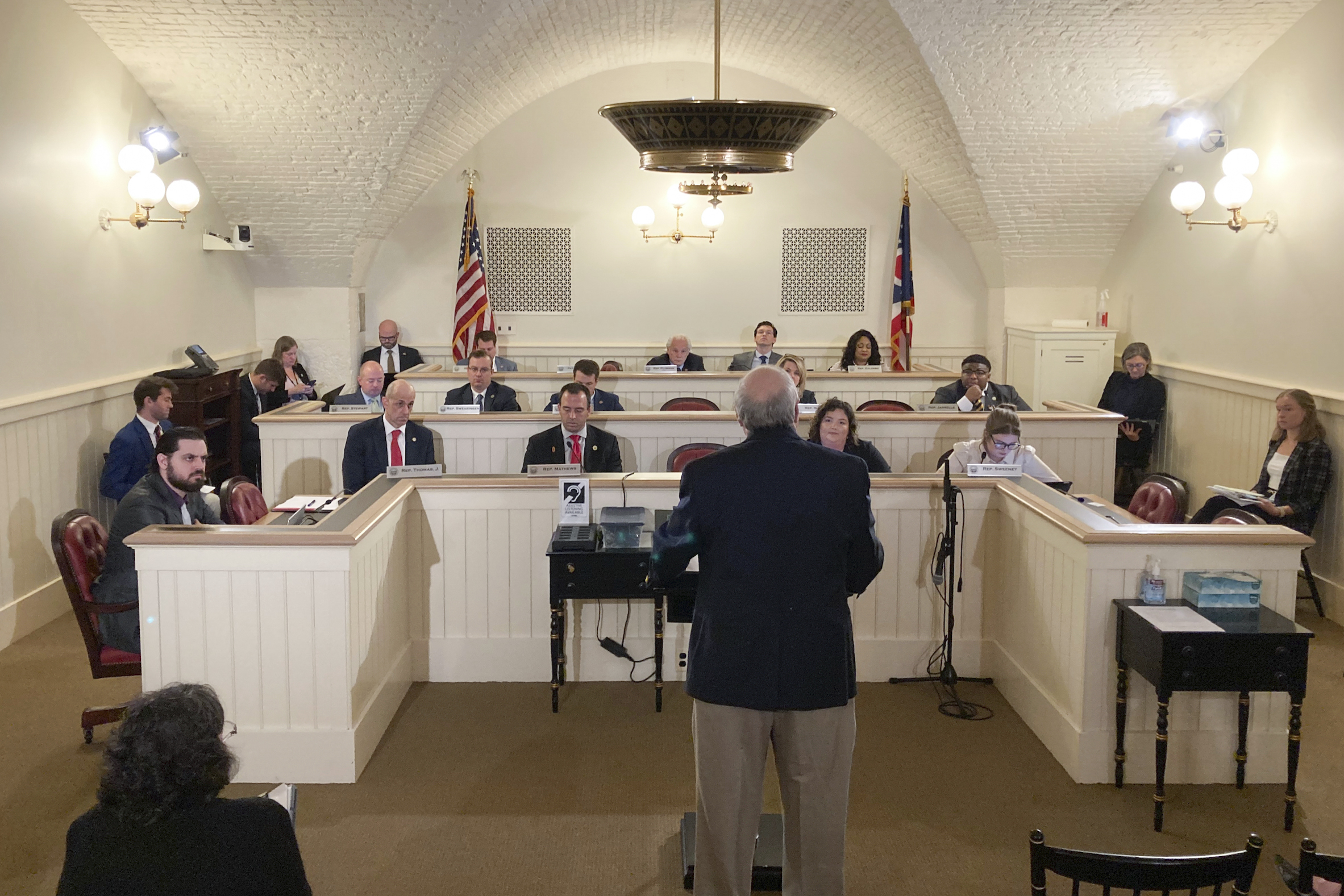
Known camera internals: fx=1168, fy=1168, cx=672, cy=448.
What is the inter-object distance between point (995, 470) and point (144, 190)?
572 centimetres

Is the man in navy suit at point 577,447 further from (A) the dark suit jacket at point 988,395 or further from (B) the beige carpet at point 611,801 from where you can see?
(A) the dark suit jacket at point 988,395

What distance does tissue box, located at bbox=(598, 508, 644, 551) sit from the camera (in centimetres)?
498

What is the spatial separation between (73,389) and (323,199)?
353cm

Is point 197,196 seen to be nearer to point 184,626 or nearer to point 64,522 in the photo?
point 64,522

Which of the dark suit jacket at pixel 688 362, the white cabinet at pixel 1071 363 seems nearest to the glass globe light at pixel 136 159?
the dark suit jacket at pixel 688 362

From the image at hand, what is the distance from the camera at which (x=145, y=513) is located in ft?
15.7

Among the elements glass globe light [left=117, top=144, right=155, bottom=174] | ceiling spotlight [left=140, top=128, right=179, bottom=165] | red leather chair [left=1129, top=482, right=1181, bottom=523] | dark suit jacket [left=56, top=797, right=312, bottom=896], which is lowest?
dark suit jacket [left=56, top=797, right=312, bottom=896]

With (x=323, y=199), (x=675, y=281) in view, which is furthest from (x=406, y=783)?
(x=675, y=281)

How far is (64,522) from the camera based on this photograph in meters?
4.74

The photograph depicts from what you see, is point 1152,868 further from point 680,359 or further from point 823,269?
point 823,269

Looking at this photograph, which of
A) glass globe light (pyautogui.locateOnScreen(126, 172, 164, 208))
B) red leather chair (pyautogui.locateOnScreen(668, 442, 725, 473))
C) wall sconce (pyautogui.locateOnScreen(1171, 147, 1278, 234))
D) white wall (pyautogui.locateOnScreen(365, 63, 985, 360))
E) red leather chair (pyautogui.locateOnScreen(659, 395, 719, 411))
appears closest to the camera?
red leather chair (pyautogui.locateOnScreen(668, 442, 725, 473))

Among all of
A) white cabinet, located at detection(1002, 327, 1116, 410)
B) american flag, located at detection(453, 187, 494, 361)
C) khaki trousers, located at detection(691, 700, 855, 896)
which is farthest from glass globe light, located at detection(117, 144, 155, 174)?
white cabinet, located at detection(1002, 327, 1116, 410)

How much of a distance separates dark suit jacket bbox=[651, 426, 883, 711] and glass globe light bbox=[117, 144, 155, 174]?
20.4 feet

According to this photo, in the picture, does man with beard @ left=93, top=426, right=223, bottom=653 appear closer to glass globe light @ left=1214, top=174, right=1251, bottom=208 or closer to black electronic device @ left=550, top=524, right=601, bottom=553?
black electronic device @ left=550, top=524, right=601, bottom=553
